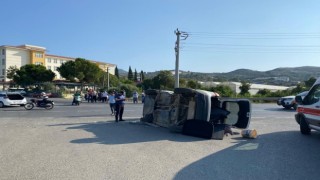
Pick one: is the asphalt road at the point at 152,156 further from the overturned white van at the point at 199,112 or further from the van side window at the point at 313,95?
the van side window at the point at 313,95

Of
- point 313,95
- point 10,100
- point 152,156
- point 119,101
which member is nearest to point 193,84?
point 10,100

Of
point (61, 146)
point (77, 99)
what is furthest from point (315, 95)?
point (77, 99)

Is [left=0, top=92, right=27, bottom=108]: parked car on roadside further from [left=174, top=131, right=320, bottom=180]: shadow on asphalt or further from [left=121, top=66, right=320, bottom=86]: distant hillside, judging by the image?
Result: [left=121, top=66, right=320, bottom=86]: distant hillside

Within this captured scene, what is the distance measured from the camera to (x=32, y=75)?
72688 millimetres

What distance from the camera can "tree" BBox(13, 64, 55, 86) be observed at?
72.1 m

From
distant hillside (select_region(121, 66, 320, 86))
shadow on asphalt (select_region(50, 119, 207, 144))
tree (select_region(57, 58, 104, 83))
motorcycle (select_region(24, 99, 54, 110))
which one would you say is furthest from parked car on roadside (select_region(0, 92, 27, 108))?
distant hillside (select_region(121, 66, 320, 86))

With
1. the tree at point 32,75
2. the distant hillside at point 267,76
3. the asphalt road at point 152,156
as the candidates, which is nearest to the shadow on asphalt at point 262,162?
the asphalt road at point 152,156

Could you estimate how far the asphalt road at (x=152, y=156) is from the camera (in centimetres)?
652

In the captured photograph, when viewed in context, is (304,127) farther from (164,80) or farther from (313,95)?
(164,80)

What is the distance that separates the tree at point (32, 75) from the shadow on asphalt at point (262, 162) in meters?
68.7

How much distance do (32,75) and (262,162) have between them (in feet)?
236

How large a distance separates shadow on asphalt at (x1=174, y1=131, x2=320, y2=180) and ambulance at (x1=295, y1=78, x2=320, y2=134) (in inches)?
25.3

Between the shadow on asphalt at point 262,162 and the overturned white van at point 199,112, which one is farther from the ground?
the overturned white van at point 199,112

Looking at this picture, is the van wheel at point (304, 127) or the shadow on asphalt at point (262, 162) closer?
the shadow on asphalt at point (262, 162)
